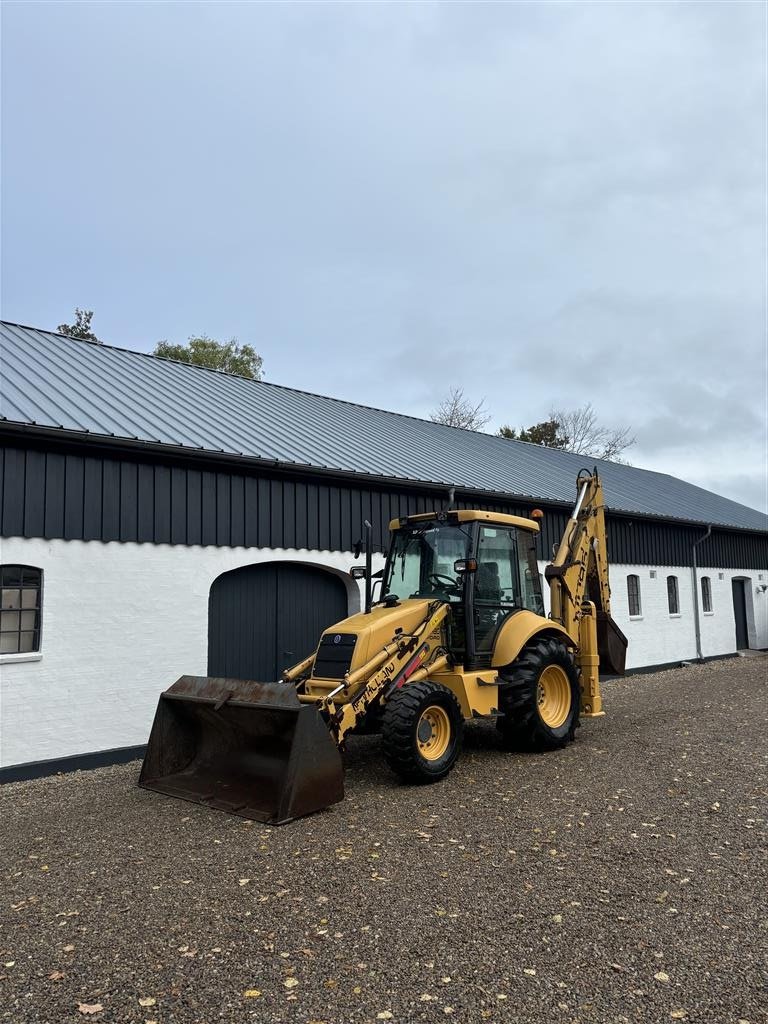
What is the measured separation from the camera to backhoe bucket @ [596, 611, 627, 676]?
31.3ft

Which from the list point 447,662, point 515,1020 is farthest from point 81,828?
point 515,1020

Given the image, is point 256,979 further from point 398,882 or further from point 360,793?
point 360,793

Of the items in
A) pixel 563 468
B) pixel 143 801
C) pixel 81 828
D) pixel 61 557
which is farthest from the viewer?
pixel 563 468

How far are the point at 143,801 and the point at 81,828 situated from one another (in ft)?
2.27

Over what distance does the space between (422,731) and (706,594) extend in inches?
618

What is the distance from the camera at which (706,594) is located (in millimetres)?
19891

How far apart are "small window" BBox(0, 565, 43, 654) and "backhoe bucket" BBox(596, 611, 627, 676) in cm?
691

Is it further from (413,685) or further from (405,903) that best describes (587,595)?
(405,903)

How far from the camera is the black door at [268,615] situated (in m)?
9.81

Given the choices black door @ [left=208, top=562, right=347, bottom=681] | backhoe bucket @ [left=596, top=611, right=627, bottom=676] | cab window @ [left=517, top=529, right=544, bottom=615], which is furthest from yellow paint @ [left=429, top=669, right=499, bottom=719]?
black door @ [left=208, top=562, right=347, bottom=681]

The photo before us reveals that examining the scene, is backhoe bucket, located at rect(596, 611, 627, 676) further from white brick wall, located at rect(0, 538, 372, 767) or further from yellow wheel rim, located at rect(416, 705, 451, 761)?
white brick wall, located at rect(0, 538, 372, 767)

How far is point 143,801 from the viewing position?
6547 mm

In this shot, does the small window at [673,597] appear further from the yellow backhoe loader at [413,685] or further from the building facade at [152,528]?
the yellow backhoe loader at [413,685]

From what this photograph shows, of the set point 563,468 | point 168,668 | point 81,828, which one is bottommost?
point 81,828
